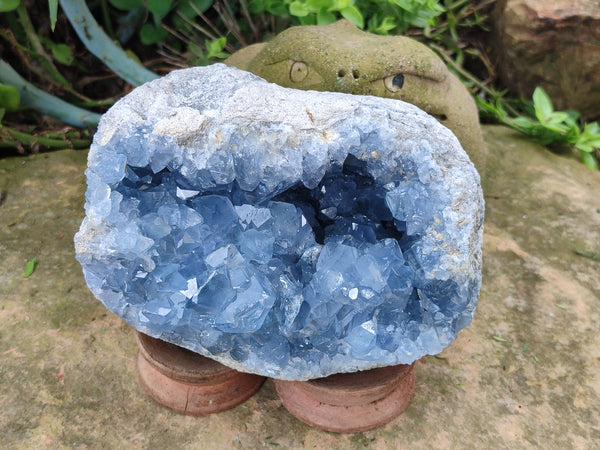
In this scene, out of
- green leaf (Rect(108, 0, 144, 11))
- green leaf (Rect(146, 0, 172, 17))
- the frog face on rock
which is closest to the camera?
the frog face on rock

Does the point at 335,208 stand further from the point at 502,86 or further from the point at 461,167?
the point at 502,86

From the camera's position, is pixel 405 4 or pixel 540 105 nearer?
pixel 405 4

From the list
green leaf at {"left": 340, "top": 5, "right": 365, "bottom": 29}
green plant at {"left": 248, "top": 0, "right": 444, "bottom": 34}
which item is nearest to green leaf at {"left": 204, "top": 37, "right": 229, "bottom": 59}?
green plant at {"left": 248, "top": 0, "right": 444, "bottom": 34}

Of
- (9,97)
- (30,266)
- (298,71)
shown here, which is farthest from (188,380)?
(9,97)

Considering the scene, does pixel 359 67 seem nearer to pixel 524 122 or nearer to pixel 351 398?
pixel 351 398

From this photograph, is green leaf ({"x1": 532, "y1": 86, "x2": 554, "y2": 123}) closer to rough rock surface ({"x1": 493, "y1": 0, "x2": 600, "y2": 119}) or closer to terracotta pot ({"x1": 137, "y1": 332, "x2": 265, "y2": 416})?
rough rock surface ({"x1": 493, "y1": 0, "x2": 600, "y2": 119})
